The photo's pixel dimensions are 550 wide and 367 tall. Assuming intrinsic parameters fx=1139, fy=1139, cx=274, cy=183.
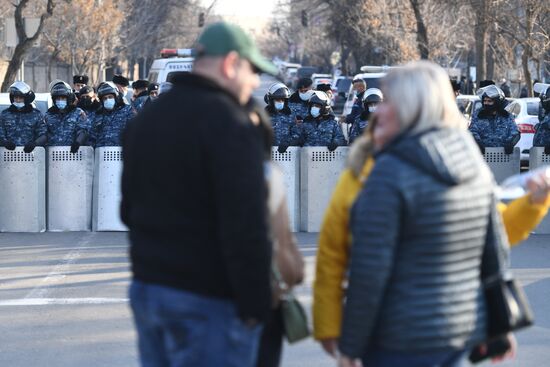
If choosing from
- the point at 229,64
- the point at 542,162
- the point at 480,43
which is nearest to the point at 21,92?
the point at 542,162

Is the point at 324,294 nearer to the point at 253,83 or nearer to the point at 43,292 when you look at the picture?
the point at 253,83

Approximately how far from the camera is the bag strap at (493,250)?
399cm

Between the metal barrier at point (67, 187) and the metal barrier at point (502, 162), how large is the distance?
4.85 m

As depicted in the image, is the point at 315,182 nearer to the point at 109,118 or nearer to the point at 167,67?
the point at 109,118

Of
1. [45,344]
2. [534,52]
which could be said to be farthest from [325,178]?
[534,52]

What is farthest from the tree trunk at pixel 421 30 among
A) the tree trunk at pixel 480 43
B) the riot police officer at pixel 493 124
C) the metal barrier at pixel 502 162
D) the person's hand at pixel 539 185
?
the person's hand at pixel 539 185

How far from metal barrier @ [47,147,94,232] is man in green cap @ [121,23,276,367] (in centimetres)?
971

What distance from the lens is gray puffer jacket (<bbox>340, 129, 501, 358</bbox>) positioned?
3.73m

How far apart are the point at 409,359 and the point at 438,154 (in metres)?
0.69

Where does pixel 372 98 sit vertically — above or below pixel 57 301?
above

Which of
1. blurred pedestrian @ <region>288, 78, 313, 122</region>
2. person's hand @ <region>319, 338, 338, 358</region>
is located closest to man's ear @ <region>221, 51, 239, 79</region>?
person's hand @ <region>319, 338, 338, 358</region>

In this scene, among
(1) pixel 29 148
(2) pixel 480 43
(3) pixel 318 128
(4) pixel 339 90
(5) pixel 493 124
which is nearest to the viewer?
(1) pixel 29 148

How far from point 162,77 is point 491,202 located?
23.6 meters

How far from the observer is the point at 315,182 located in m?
13.6
